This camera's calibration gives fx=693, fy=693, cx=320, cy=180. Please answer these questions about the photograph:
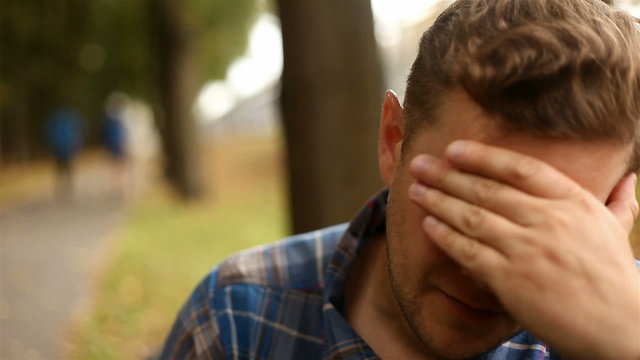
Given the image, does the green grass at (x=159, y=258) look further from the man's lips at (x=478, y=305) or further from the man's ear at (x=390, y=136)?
the man's lips at (x=478, y=305)

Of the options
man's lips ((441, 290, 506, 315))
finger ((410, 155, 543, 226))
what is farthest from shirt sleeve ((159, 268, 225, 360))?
finger ((410, 155, 543, 226))

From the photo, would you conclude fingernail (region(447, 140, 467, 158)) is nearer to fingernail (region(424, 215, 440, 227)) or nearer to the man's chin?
fingernail (region(424, 215, 440, 227))

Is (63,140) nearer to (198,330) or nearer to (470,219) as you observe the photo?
(198,330)

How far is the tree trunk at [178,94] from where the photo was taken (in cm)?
1534

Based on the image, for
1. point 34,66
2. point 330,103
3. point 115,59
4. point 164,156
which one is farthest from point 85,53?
point 330,103

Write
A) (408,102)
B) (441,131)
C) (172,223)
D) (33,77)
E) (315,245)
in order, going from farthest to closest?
(33,77) < (172,223) < (315,245) < (408,102) < (441,131)

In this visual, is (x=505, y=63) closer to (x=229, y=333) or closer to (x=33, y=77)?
(x=229, y=333)

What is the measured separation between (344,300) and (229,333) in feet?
1.09

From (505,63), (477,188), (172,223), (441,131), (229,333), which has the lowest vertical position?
(172,223)

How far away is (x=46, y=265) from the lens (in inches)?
364

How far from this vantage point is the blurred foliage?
1845 centimetres

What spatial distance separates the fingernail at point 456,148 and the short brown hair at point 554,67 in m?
0.10

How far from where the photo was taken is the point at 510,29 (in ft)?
4.85

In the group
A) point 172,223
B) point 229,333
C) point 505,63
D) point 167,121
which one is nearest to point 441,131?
point 505,63
